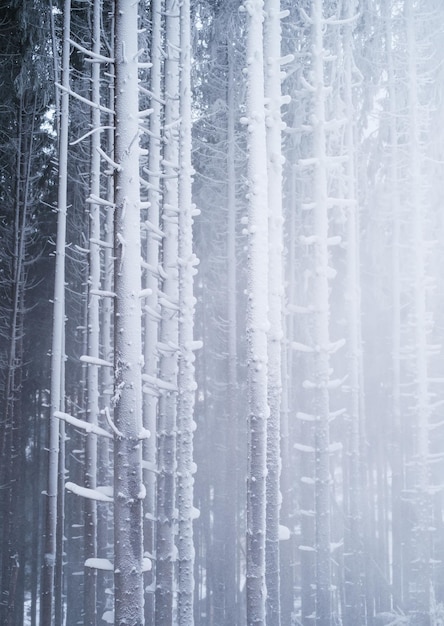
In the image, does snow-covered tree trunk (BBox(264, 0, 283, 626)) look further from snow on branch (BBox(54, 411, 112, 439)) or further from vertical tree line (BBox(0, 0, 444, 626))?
snow on branch (BBox(54, 411, 112, 439))

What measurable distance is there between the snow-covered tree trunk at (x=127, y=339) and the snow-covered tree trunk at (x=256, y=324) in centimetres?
149

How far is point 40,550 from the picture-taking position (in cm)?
1959

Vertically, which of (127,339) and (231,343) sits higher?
(231,343)

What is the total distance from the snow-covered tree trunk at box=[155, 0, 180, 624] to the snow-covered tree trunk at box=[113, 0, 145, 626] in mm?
2519

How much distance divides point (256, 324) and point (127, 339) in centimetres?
174

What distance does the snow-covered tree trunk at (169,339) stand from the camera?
23.9ft

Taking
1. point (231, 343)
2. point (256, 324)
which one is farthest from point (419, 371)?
point (256, 324)

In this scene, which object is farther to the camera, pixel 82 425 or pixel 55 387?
pixel 55 387

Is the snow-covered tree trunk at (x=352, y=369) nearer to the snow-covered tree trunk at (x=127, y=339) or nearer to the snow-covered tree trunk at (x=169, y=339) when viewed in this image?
the snow-covered tree trunk at (x=169, y=339)

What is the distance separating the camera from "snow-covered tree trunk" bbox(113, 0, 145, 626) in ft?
15.5


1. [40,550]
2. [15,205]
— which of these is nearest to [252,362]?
[15,205]

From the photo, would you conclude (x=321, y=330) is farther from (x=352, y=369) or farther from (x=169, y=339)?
(x=352, y=369)

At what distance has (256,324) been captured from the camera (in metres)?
5.94

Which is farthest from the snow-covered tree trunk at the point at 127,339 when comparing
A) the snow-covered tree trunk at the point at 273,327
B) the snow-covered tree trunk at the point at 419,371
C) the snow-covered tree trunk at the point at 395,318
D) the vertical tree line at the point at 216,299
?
the snow-covered tree trunk at the point at 395,318
